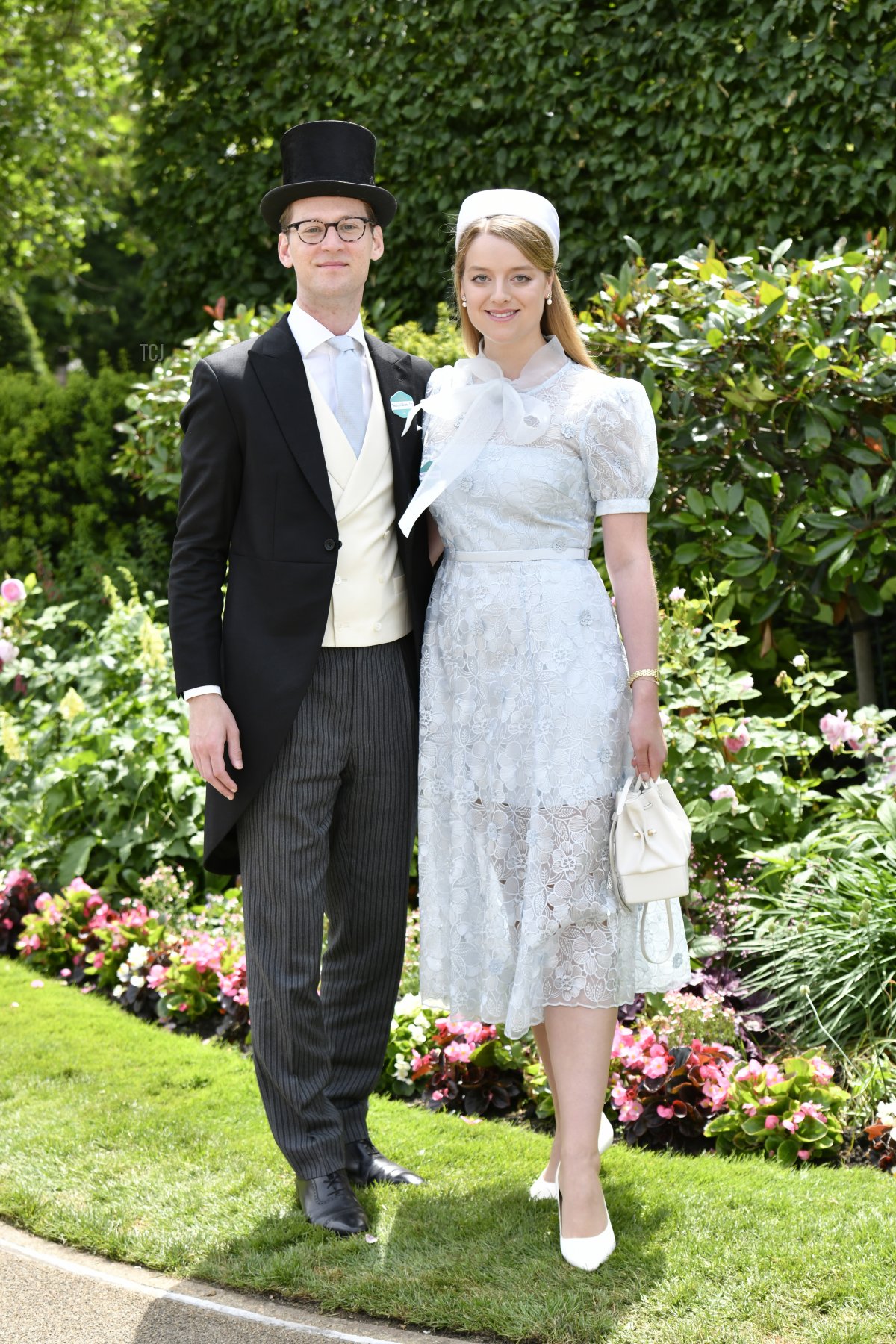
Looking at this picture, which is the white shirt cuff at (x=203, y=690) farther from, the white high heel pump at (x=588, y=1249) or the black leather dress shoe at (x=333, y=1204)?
the white high heel pump at (x=588, y=1249)

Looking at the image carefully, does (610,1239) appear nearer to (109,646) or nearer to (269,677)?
(269,677)

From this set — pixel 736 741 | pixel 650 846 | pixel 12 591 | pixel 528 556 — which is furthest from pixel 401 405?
pixel 12 591

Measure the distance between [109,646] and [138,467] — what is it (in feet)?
3.70

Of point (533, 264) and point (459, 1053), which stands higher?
point (533, 264)

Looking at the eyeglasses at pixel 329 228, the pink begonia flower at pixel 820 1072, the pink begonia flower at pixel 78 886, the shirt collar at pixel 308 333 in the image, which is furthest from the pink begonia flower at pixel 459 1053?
the eyeglasses at pixel 329 228

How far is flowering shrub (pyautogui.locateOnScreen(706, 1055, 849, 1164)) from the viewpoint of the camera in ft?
9.49

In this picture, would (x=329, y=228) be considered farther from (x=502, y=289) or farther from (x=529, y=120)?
(x=529, y=120)

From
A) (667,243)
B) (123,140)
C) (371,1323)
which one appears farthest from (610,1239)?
(123,140)

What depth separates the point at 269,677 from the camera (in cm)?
267

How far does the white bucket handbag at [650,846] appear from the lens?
2.45m

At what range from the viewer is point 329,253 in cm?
270

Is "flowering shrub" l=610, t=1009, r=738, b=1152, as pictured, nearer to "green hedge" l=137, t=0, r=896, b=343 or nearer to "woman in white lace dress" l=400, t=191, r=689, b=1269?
"woman in white lace dress" l=400, t=191, r=689, b=1269

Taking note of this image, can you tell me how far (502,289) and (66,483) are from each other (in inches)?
217

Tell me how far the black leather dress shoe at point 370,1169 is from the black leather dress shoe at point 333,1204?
13 centimetres
